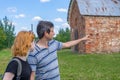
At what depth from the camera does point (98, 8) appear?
35594mm

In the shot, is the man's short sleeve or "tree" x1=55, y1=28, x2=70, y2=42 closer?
the man's short sleeve

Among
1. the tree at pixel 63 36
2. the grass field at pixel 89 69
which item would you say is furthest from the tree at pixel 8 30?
the grass field at pixel 89 69

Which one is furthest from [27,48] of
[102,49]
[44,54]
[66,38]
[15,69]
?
[66,38]

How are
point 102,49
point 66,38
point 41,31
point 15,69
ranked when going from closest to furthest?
point 15,69
point 41,31
point 102,49
point 66,38

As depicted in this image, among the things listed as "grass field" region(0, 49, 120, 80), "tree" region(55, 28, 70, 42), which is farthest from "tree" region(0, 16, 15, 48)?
"grass field" region(0, 49, 120, 80)

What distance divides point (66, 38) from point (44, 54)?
59.5m

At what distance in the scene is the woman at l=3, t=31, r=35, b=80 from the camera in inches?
209

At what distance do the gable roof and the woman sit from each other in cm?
2929

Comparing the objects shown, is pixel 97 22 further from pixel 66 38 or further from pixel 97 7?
pixel 66 38

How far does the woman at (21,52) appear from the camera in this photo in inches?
209

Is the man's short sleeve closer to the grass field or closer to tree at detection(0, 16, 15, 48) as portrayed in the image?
the grass field

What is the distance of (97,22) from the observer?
35.5 metres

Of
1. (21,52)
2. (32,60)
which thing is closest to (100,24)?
(32,60)

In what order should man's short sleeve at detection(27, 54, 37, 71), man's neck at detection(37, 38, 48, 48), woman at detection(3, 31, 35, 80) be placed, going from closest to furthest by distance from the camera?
woman at detection(3, 31, 35, 80) < man's short sleeve at detection(27, 54, 37, 71) < man's neck at detection(37, 38, 48, 48)
